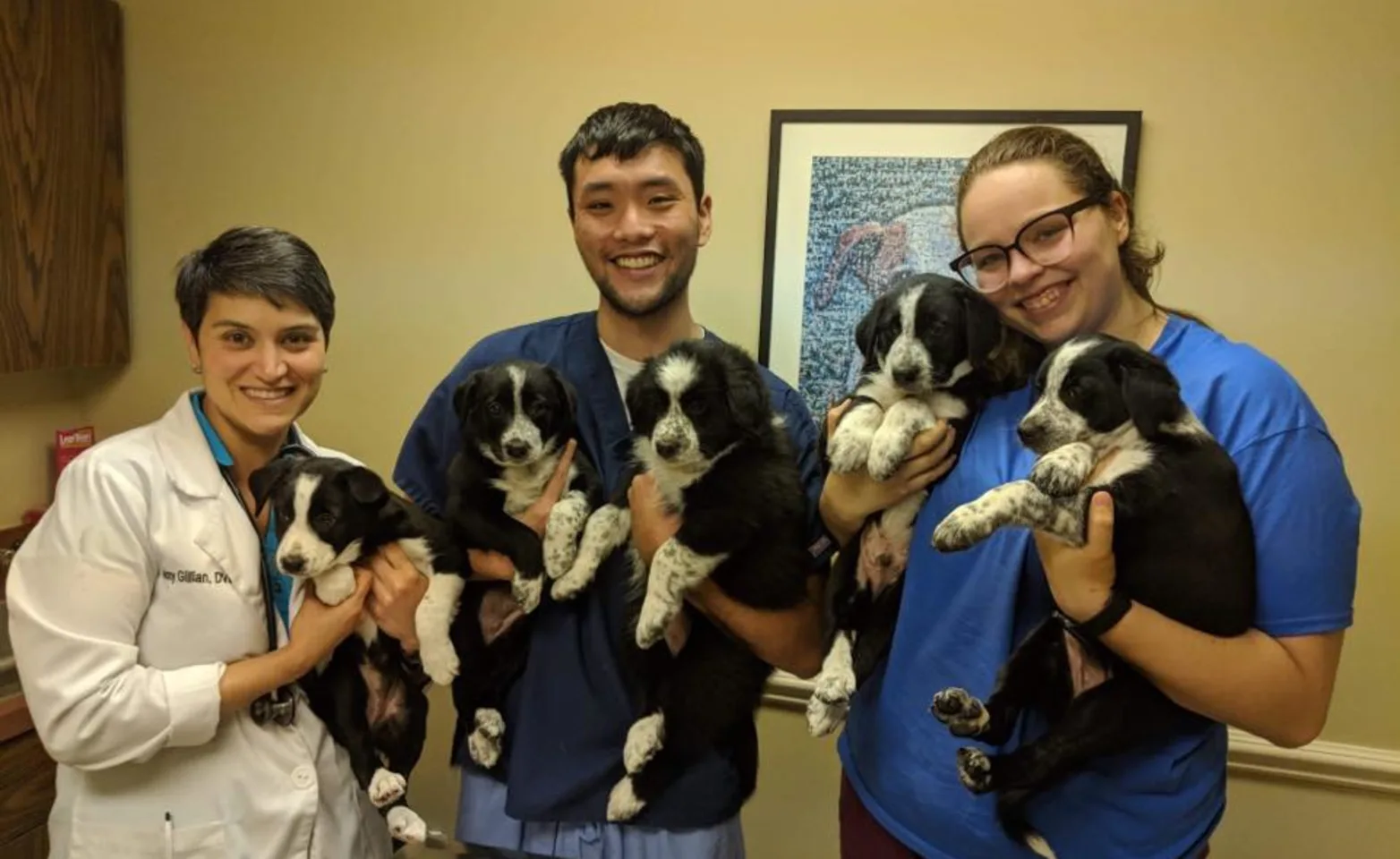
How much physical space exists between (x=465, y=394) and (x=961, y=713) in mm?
1086

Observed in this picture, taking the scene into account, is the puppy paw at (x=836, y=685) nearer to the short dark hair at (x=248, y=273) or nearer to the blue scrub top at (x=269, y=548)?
the blue scrub top at (x=269, y=548)

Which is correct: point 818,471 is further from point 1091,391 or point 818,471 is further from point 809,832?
point 809,832

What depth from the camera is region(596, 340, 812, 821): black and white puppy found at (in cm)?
169

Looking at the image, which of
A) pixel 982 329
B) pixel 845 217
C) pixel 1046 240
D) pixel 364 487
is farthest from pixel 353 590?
pixel 845 217

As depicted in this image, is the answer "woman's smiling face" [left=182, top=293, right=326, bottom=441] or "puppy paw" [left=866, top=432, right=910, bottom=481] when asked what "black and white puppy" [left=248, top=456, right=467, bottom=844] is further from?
"puppy paw" [left=866, top=432, right=910, bottom=481]

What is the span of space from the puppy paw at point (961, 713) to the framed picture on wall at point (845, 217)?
4.54 feet

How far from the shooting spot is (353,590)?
1744mm

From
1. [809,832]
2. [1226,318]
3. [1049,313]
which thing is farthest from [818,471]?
[809,832]

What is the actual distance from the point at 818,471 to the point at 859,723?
52cm

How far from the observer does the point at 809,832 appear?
2887mm

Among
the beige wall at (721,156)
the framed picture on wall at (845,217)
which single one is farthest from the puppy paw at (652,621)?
the beige wall at (721,156)

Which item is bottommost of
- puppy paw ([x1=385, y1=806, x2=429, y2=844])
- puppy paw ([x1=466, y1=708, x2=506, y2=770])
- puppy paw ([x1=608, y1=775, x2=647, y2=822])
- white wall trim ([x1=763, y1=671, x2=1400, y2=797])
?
white wall trim ([x1=763, y1=671, x2=1400, y2=797])

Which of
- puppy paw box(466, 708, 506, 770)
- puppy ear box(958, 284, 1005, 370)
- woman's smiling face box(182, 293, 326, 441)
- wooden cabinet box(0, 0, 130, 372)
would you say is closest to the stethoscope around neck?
woman's smiling face box(182, 293, 326, 441)

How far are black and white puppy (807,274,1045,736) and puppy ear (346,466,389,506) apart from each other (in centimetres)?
86
